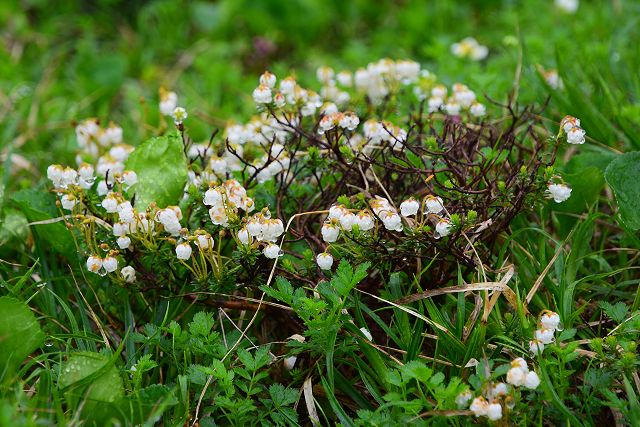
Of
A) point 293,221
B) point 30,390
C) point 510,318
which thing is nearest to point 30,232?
point 30,390

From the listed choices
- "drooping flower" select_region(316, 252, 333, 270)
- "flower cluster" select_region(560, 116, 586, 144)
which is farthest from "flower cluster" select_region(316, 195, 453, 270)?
"flower cluster" select_region(560, 116, 586, 144)

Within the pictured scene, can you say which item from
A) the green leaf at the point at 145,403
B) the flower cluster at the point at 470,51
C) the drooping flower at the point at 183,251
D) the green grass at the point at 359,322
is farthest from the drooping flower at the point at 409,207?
the flower cluster at the point at 470,51

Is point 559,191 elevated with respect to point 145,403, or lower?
elevated

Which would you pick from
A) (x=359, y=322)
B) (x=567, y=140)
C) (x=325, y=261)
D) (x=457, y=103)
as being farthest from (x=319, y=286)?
(x=457, y=103)

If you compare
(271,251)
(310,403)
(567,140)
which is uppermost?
(567,140)

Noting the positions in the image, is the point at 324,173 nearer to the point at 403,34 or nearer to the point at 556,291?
the point at 556,291

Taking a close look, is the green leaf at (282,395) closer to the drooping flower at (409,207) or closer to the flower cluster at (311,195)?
the flower cluster at (311,195)

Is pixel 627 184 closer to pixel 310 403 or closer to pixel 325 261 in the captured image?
pixel 325 261
